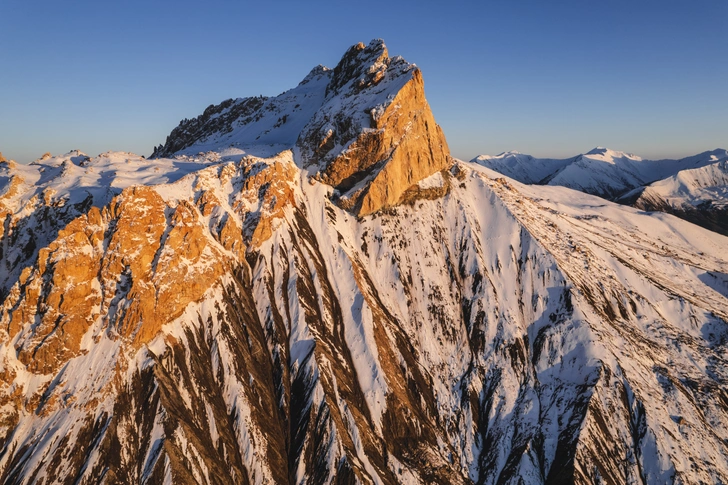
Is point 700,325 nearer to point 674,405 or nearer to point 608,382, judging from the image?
point 674,405

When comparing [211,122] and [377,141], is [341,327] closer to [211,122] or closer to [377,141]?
[377,141]

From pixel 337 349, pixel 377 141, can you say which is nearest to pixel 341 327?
pixel 337 349

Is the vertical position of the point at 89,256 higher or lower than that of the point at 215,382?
higher

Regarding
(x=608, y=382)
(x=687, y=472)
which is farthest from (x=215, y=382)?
(x=687, y=472)

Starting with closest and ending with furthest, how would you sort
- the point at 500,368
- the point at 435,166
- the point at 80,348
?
the point at 80,348, the point at 500,368, the point at 435,166

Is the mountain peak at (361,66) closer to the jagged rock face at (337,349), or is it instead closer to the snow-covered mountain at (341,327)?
the snow-covered mountain at (341,327)

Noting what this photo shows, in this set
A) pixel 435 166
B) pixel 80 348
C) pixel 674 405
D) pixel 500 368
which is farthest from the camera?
pixel 435 166

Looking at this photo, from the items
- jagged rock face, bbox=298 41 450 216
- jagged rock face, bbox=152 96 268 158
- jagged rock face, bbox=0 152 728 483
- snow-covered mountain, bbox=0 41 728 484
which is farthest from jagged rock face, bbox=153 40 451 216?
jagged rock face, bbox=152 96 268 158

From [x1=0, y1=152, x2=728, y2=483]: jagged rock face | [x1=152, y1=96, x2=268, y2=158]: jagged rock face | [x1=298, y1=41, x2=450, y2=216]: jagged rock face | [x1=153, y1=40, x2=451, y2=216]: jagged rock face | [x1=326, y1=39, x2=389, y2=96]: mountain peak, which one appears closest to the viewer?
[x1=0, y1=152, x2=728, y2=483]: jagged rock face

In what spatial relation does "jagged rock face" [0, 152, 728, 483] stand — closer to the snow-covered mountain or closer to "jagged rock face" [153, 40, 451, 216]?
the snow-covered mountain
